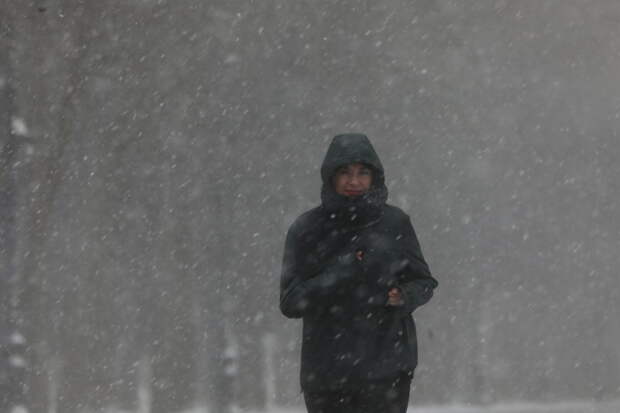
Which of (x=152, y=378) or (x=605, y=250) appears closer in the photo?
(x=152, y=378)

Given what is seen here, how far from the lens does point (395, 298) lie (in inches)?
171

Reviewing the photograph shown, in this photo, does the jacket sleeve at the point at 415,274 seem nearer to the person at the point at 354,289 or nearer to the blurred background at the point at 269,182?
the person at the point at 354,289

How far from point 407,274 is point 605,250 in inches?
208

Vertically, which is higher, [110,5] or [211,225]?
[110,5]

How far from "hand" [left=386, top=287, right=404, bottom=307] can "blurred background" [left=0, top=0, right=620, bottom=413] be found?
3.65 meters

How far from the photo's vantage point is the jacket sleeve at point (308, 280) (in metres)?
4.37

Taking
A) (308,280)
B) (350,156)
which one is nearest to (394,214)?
(350,156)

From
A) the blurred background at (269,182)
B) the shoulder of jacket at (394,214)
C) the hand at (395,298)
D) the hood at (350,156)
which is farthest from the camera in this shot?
the blurred background at (269,182)

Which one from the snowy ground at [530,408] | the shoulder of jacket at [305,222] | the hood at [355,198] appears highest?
the hood at [355,198]

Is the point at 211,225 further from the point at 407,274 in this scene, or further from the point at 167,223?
the point at 407,274

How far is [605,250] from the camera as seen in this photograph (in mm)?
9484

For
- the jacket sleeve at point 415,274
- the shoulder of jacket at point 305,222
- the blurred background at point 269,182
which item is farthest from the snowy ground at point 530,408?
the shoulder of jacket at point 305,222

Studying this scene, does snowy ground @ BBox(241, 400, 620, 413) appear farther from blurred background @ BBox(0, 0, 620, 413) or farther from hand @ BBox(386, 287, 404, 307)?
hand @ BBox(386, 287, 404, 307)

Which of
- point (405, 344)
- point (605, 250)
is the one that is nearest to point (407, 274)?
point (405, 344)
